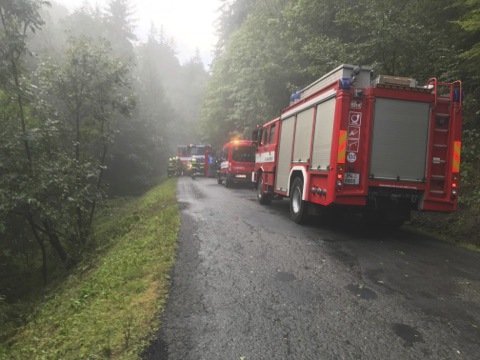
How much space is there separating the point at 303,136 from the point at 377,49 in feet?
13.6

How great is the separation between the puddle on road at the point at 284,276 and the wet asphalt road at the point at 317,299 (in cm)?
3

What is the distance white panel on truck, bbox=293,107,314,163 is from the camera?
391 inches

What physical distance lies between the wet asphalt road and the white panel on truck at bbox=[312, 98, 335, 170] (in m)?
1.59

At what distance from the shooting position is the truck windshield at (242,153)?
2294cm

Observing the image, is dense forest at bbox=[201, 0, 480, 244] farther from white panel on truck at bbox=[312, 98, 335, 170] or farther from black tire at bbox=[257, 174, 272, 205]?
black tire at bbox=[257, 174, 272, 205]

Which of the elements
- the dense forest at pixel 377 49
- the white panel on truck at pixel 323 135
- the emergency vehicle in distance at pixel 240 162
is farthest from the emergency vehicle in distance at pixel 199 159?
the white panel on truck at pixel 323 135

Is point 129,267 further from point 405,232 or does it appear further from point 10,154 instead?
point 405,232

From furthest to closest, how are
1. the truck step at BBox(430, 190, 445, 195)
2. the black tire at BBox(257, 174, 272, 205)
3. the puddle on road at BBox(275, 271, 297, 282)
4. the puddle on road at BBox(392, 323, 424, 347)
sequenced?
the black tire at BBox(257, 174, 272, 205) → the truck step at BBox(430, 190, 445, 195) → the puddle on road at BBox(275, 271, 297, 282) → the puddle on road at BBox(392, 323, 424, 347)

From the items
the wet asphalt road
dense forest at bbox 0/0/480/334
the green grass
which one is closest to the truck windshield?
dense forest at bbox 0/0/480/334

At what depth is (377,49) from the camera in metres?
12.3

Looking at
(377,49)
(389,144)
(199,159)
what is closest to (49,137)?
(389,144)

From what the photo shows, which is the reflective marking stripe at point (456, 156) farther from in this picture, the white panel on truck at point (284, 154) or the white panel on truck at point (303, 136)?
the white panel on truck at point (284, 154)

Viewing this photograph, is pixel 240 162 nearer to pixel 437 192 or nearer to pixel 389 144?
pixel 389 144

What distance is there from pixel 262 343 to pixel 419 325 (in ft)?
5.89
